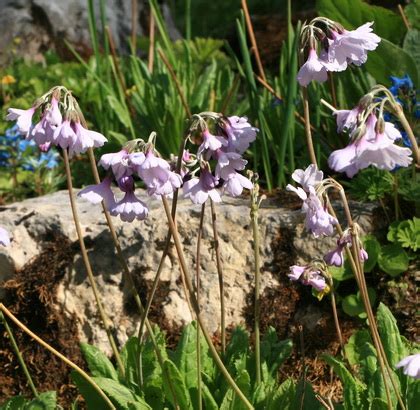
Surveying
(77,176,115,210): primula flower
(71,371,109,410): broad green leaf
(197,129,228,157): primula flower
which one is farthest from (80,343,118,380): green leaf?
(197,129,228,157): primula flower

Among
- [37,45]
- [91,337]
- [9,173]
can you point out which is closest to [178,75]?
[9,173]

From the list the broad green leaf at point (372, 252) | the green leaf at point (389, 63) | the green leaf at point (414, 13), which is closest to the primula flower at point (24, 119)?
the broad green leaf at point (372, 252)

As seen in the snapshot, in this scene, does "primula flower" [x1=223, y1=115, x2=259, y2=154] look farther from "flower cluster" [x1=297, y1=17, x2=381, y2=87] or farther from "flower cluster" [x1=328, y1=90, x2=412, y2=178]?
"flower cluster" [x1=328, y1=90, x2=412, y2=178]

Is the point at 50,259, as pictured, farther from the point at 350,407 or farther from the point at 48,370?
the point at 350,407

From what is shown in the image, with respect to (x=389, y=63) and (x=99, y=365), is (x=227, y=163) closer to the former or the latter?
(x=99, y=365)

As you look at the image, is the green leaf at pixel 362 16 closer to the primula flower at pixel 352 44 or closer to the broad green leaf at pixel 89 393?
the primula flower at pixel 352 44

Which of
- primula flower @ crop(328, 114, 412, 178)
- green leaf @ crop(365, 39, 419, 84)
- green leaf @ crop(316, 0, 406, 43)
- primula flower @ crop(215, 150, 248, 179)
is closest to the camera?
primula flower @ crop(328, 114, 412, 178)
